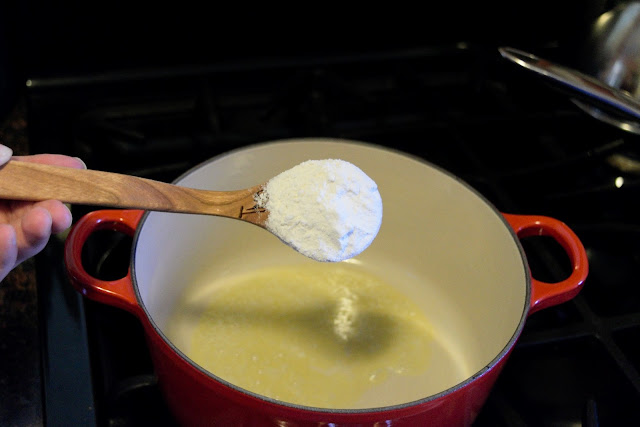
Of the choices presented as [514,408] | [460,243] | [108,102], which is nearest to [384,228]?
[460,243]

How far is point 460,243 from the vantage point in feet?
2.53

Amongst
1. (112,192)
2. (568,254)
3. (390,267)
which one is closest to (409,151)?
(390,267)

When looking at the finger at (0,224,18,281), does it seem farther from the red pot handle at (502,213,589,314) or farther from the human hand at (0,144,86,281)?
Result: the red pot handle at (502,213,589,314)

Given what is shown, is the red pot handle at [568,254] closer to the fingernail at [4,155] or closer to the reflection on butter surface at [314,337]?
the reflection on butter surface at [314,337]

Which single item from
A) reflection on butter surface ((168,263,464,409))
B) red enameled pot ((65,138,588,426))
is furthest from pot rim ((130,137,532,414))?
reflection on butter surface ((168,263,464,409))

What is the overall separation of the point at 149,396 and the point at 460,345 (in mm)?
379

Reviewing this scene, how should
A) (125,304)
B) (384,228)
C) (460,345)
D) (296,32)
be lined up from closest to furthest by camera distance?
(125,304) < (460,345) < (384,228) < (296,32)

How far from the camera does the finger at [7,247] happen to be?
481 millimetres

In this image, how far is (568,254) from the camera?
2.06 ft

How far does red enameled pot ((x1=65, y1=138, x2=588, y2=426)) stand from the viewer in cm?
49

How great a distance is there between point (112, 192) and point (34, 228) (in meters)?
0.07

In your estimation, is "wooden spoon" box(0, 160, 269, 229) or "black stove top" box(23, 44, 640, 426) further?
"black stove top" box(23, 44, 640, 426)

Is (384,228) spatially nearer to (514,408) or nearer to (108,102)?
(514,408)

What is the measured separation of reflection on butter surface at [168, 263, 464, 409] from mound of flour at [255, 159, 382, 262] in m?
0.15
